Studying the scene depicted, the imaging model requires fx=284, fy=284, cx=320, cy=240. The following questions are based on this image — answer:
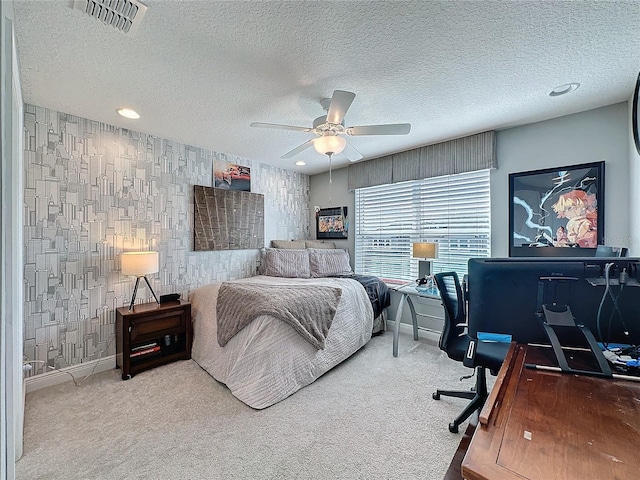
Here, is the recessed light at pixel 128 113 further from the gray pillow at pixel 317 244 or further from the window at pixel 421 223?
the window at pixel 421 223

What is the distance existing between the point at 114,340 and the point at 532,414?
3.46m

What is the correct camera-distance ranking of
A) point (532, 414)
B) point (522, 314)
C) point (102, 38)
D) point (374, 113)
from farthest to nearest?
point (374, 113) < point (102, 38) < point (522, 314) < point (532, 414)

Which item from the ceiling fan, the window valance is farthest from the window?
the ceiling fan

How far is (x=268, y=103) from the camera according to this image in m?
2.37

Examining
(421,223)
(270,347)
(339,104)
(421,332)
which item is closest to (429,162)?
(421,223)

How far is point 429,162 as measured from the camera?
358cm

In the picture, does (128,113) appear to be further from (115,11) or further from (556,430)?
(556,430)

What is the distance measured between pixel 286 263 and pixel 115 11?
2963 mm

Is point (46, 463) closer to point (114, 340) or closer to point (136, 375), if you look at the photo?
point (136, 375)

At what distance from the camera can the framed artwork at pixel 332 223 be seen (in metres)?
4.61

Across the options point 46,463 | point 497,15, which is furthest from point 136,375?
point 497,15

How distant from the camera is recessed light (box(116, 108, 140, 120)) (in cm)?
251

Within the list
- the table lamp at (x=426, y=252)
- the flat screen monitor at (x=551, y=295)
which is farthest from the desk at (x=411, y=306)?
the flat screen monitor at (x=551, y=295)

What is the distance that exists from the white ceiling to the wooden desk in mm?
1704
